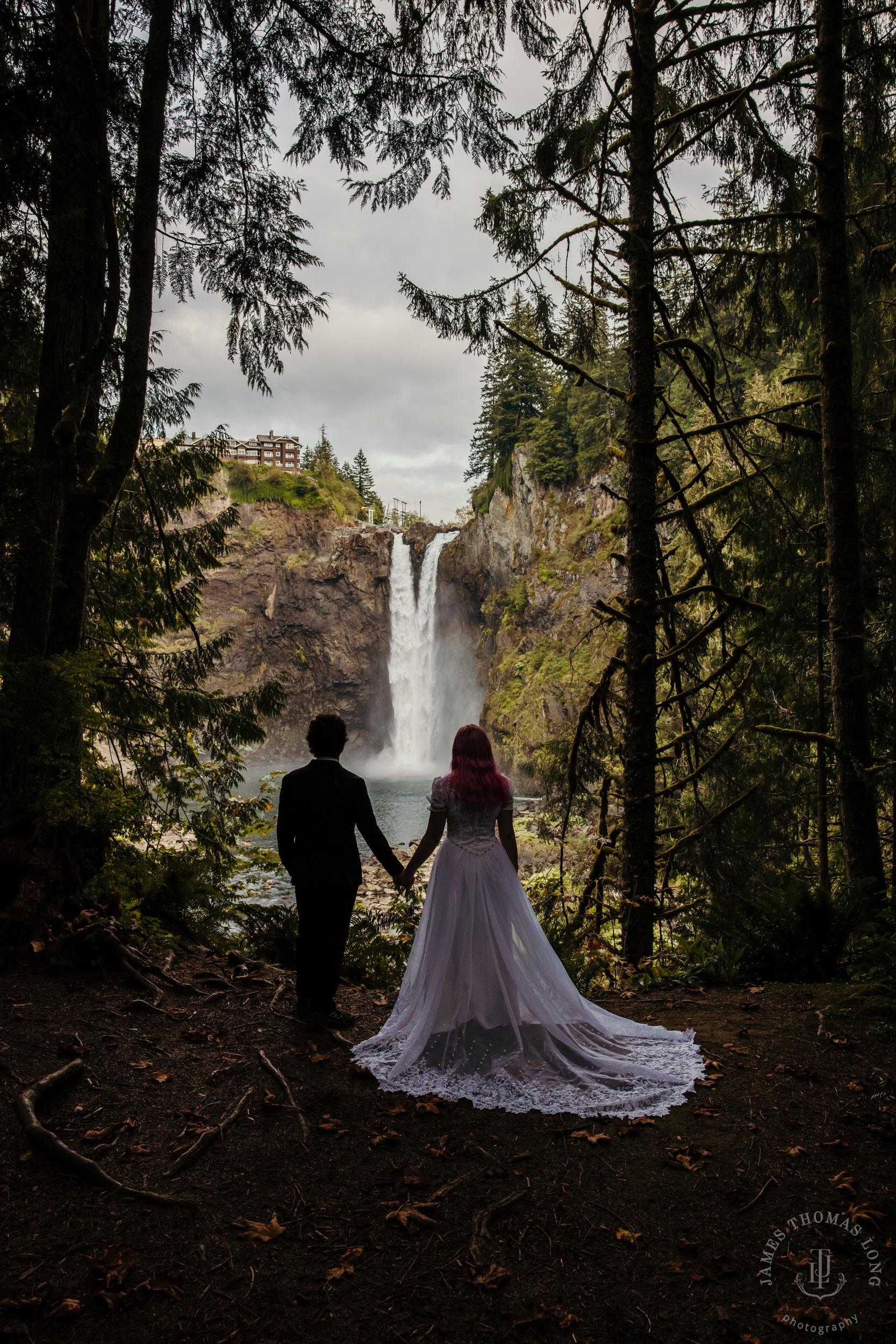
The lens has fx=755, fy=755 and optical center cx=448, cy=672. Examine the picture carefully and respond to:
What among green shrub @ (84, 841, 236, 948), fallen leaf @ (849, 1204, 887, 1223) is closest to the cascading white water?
green shrub @ (84, 841, 236, 948)

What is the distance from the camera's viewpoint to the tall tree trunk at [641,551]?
622cm

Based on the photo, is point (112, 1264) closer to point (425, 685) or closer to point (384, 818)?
point (384, 818)

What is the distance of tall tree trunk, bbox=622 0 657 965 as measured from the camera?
622cm

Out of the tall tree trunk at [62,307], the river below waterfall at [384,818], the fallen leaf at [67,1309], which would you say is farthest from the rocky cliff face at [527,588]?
the fallen leaf at [67,1309]

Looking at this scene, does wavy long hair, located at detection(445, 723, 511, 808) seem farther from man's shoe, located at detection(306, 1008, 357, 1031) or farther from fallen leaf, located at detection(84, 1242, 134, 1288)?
fallen leaf, located at detection(84, 1242, 134, 1288)

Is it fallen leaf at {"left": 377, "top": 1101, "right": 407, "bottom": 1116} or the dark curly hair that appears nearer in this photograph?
fallen leaf at {"left": 377, "top": 1101, "right": 407, "bottom": 1116}

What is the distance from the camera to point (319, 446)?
2381 inches

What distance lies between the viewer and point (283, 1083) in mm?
3318

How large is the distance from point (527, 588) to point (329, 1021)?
3386 centimetres

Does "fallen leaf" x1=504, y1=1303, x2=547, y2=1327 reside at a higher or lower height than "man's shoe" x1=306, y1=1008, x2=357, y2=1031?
lower

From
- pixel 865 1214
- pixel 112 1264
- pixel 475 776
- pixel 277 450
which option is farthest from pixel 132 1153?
pixel 277 450

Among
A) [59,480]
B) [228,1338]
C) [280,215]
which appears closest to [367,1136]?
[228,1338]

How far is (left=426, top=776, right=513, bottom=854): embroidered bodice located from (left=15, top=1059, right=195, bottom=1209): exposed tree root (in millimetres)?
1946

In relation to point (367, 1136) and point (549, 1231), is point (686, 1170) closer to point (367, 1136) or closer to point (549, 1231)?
point (549, 1231)
